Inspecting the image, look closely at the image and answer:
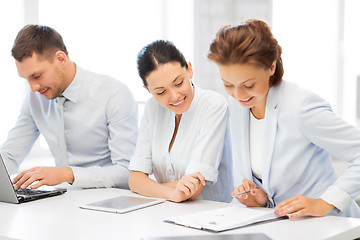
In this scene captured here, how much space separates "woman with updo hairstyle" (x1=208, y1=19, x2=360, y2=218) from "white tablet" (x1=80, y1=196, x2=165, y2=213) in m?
0.34

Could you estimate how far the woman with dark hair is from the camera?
7.10 feet

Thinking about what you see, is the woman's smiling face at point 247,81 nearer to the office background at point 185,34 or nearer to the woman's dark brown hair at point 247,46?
the woman's dark brown hair at point 247,46

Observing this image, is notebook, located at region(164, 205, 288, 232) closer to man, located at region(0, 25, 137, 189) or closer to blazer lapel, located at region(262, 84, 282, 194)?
blazer lapel, located at region(262, 84, 282, 194)

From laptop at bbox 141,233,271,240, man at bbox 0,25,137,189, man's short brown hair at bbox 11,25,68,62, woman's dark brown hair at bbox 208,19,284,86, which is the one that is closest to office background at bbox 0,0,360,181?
man at bbox 0,25,137,189

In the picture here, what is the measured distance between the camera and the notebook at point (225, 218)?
161 centimetres

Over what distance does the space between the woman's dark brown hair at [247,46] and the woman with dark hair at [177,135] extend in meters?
0.40

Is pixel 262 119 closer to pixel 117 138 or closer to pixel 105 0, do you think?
pixel 117 138

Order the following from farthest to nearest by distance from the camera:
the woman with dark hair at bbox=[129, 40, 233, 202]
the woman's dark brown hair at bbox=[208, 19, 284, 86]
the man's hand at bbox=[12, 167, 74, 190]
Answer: the man's hand at bbox=[12, 167, 74, 190]
the woman with dark hair at bbox=[129, 40, 233, 202]
the woman's dark brown hair at bbox=[208, 19, 284, 86]

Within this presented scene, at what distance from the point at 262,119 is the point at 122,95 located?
2.99ft

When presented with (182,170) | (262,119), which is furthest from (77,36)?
(262,119)

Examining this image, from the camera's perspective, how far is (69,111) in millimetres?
2686

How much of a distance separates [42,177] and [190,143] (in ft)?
2.20

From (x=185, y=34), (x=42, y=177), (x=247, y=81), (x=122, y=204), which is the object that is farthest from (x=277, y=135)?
(x=185, y=34)

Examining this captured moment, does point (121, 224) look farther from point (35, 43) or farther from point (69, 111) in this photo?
point (35, 43)
